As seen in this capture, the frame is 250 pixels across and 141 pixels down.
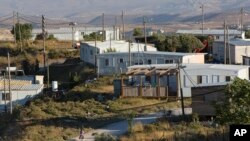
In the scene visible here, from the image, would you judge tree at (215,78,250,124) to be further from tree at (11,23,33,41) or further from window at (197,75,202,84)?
tree at (11,23,33,41)

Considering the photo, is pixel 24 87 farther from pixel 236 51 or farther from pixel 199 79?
pixel 236 51

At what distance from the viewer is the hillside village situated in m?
20.9

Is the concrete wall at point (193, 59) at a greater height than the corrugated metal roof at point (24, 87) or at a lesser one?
greater

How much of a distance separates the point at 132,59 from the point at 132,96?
11.3 m

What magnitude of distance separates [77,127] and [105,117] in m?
2.72

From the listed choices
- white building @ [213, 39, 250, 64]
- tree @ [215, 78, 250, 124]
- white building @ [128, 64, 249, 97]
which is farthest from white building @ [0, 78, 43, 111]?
tree @ [215, 78, 250, 124]

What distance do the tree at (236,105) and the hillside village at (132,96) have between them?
31 mm

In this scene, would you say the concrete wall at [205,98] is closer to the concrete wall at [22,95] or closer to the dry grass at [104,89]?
the dry grass at [104,89]

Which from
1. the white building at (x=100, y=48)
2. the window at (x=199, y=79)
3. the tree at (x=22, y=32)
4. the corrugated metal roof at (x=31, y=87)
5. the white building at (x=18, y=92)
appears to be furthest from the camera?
the tree at (x=22, y=32)

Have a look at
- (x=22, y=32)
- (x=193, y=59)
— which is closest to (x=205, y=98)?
(x=193, y=59)

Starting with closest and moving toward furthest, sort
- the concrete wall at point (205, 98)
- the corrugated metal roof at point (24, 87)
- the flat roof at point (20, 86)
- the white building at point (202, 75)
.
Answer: the concrete wall at point (205, 98), the white building at point (202, 75), the corrugated metal roof at point (24, 87), the flat roof at point (20, 86)

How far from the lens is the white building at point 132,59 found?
143ft

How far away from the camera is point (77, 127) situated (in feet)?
88.9

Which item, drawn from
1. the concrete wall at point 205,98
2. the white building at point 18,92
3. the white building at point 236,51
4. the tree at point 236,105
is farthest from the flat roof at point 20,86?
the tree at point 236,105
